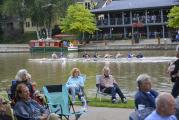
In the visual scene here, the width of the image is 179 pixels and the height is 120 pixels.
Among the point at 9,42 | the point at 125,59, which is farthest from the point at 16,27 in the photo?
the point at 125,59

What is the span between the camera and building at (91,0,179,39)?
78.4m

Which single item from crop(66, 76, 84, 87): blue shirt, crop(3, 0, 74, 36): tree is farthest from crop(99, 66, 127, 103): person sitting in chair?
crop(3, 0, 74, 36): tree

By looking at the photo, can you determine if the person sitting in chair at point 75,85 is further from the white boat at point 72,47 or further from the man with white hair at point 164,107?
the white boat at point 72,47

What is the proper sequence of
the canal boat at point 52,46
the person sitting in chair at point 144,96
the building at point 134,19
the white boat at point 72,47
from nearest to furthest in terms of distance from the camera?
1. the person sitting in chair at point 144,96
2. the canal boat at point 52,46
3. the white boat at point 72,47
4. the building at point 134,19

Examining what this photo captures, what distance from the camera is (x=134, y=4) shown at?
83.2 metres

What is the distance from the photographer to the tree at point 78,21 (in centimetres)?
7956

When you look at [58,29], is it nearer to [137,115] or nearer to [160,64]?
[160,64]

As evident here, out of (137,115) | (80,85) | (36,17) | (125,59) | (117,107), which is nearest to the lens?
(137,115)

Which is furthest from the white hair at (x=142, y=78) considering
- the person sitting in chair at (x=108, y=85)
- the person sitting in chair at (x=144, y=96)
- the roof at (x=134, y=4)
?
the roof at (x=134, y=4)

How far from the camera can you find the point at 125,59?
155 ft

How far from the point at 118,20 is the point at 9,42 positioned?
21283mm

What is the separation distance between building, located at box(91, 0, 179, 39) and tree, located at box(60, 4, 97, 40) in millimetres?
2963

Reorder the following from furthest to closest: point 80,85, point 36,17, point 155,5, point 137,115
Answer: point 36,17 < point 155,5 < point 80,85 < point 137,115

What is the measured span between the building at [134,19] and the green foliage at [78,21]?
2.96 m
